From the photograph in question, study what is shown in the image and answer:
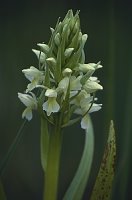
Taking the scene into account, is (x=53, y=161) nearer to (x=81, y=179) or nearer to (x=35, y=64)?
(x=81, y=179)

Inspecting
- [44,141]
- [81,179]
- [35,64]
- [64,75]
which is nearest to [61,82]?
[64,75]

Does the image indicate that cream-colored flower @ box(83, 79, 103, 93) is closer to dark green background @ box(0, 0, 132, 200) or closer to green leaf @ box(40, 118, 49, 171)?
green leaf @ box(40, 118, 49, 171)

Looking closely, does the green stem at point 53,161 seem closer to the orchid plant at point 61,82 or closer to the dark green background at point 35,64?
the orchid plant at point 61,82

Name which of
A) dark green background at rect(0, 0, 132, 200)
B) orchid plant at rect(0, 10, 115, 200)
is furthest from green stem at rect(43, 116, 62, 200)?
dark green background at rect(0, 0, 132, 200)

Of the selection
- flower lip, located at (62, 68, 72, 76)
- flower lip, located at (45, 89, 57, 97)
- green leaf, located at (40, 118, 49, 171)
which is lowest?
green leaf, located at (40, 118, 49, 171)

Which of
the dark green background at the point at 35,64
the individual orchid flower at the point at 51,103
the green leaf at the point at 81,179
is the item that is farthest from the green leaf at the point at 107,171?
the dark green background at the point at 35,64
